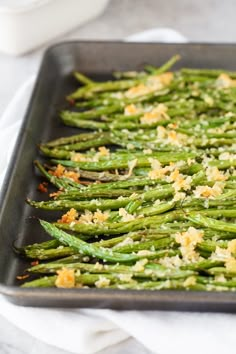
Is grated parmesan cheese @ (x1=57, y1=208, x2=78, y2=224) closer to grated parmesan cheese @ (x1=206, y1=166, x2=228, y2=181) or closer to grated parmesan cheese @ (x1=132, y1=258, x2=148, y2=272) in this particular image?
grated parmesan cheese @ (x1=132, y1=258, x2=148, y2=272)

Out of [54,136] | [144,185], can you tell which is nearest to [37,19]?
[54,136]

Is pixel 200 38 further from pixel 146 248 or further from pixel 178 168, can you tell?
pixel 146 248

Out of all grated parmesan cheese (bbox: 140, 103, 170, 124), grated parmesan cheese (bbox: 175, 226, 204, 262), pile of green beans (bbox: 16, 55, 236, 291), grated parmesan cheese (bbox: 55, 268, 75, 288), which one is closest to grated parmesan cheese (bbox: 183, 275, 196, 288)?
pile of green beans (bbox: 16, 55, 236, 291)

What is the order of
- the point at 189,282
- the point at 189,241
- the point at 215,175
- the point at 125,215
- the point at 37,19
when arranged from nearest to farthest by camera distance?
the point at 189,282 < the point at 189,241 < the point at 125,215 < the point at 215,175 < the point at 37,19

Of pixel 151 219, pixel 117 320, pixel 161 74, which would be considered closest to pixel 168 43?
pixel 161 74

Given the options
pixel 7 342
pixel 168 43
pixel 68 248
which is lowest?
pixel 7 342

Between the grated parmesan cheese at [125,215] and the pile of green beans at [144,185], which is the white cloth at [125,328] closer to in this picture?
the pile of green beans at [144,185]

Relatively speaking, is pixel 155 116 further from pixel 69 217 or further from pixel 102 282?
pixel 102 282
